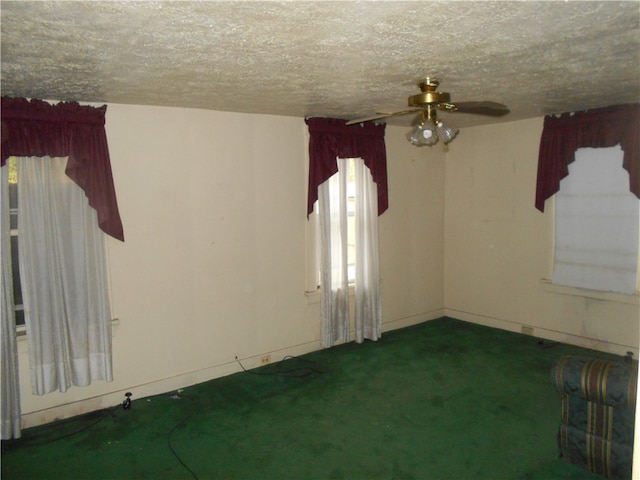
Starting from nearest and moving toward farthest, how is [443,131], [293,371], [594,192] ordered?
[443,131]
[293,371]
[594,192]

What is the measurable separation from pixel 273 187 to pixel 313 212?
1.69 ft

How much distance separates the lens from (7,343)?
3.14m

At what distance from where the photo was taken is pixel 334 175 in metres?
4.74

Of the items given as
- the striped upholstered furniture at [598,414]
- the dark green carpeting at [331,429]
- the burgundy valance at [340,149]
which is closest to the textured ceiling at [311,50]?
the burgundy valance at [340,149]

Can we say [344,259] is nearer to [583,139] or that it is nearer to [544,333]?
[544,333]

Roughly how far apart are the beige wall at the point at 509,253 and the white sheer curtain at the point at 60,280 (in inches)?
167

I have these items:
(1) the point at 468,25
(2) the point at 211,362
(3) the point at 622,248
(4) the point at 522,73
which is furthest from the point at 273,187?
(3) the point at 622,248

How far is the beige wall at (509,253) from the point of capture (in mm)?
4727

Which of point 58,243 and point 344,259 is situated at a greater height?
point 58,243

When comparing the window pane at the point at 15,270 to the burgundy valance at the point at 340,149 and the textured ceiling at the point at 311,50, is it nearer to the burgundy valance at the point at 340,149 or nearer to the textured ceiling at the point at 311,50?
the textured ceiling at the point at 311,50

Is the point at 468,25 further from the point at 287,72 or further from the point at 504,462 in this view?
the point at 504,462

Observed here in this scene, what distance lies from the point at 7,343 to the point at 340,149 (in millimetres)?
3276

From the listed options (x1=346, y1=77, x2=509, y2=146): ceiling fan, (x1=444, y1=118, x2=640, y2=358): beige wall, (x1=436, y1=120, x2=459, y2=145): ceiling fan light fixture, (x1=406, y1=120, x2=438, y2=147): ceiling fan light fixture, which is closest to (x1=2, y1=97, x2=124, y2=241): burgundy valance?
(x1=346, y1=77, x2=509, y2=146): ceiling fan

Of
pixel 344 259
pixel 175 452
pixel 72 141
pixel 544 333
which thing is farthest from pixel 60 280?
pixel 544 333
